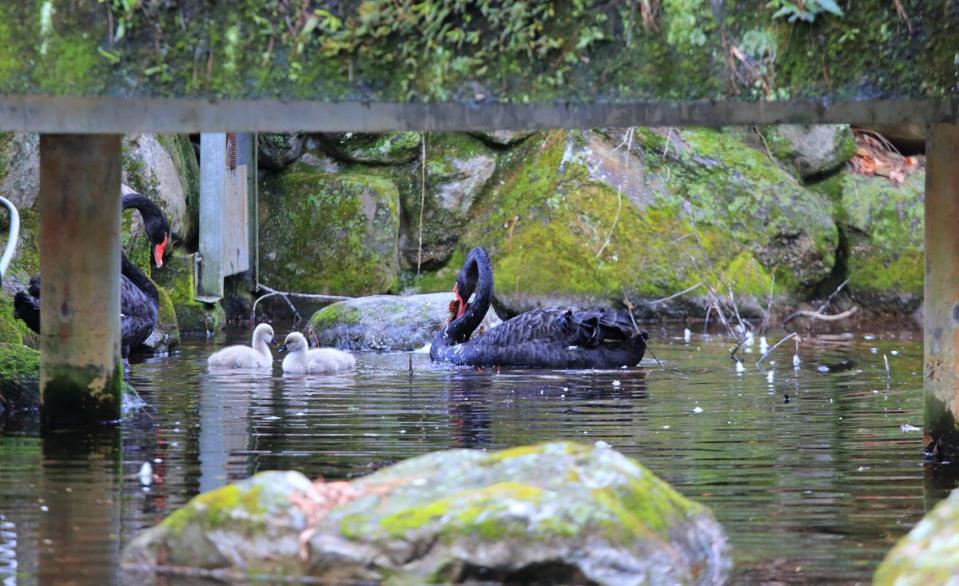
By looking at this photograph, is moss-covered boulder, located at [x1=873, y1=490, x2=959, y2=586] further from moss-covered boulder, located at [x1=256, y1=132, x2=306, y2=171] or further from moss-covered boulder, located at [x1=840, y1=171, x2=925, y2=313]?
moss-covered boulder, located at [x1=256, y1=132, x2=306, y2=171]

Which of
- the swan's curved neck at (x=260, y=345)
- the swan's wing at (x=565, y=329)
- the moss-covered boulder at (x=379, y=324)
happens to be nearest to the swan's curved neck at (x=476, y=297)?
the swan's wing at (x=565, y=329)

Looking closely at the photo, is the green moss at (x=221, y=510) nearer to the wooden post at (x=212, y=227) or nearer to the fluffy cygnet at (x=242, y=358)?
the fluffy cygnet at (x=242, y=358)

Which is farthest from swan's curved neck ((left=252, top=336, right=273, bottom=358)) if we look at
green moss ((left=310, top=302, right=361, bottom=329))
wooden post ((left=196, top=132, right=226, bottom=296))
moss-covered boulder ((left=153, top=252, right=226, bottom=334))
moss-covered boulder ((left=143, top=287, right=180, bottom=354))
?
wooden post ((left=196, top=132, right=226, bottom=296))

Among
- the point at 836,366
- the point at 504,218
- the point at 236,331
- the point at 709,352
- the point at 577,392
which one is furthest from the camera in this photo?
the point at 504,218

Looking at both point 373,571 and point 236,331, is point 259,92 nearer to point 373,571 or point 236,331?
point 373,571

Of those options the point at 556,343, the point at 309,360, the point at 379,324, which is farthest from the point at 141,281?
the point at 556,343

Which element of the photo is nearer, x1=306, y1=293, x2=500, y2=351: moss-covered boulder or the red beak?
the red beak

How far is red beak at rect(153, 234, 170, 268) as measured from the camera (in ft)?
48.9

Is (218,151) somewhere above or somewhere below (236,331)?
above

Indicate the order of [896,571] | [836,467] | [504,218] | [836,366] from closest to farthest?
[896,571], [836,467], [836,366], [504,218]

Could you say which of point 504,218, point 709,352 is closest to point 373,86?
point 709,352

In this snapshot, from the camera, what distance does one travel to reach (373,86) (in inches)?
269

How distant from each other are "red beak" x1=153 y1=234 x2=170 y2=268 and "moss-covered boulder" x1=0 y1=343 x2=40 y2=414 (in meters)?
4.77

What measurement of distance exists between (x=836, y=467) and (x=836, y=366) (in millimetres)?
5212
